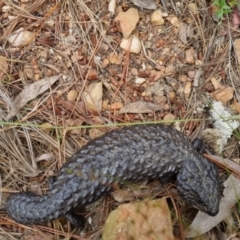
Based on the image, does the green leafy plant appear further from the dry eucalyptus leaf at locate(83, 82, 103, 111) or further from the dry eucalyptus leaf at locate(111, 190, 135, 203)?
the dry eucalyptus leaf at locate(111, 190, 135, 203)

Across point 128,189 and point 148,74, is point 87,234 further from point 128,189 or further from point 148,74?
point 148,74

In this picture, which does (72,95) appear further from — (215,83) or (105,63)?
(215,83)

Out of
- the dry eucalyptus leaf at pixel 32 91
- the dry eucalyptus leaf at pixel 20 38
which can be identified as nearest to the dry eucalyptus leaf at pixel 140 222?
the dry eucalyptus leaf at pixel 32 91

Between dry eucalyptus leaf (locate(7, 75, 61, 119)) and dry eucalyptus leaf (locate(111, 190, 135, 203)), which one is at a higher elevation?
dry eucalyptus leaf (locate(7, 75, 61, 119))

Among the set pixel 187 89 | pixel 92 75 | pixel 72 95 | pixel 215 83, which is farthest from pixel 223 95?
pixel 72 95

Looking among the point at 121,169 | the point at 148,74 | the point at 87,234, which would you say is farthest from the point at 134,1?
the point at 87,234

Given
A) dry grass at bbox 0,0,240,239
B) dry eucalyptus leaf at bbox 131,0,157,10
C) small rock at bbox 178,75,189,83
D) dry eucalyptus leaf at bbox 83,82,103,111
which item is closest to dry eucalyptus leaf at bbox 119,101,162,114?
dry grass at bbox 0,0,240,239
